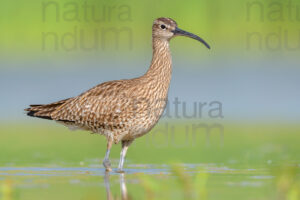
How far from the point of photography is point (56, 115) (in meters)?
13.1

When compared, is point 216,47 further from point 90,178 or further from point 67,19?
point 90,178

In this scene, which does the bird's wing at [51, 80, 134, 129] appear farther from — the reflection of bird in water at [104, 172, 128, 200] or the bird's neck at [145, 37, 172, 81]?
the reflection of bird in water at [104, 172, 128, 200]

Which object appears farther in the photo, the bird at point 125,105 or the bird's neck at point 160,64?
the bird's neck at point 160,64

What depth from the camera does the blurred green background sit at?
11555 millimetres

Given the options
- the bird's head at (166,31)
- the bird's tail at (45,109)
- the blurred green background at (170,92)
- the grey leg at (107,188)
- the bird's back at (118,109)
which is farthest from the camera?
the bird's tail at (45,109)

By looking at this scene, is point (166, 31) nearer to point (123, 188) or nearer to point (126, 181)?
point (126, 181)

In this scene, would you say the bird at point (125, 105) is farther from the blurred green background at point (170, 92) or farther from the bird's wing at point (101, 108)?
the blurred green background at point (170, 92)

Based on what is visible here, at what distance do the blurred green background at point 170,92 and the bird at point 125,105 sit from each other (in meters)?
0.52

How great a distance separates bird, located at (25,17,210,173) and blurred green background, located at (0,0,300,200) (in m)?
0.52

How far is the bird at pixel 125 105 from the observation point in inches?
482

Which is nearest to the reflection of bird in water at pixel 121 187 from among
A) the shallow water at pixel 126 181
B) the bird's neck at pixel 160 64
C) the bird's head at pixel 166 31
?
the shallow water at pixel 126 181

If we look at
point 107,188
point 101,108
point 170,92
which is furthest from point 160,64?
point 170,92

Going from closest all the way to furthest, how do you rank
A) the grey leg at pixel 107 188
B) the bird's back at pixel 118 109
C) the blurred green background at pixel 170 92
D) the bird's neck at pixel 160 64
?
the grey leg at pixel 107 188
the blurred green background at pixel 170 92
the bird's back at pixel 118 109
the bird's neck at pixel 160 64

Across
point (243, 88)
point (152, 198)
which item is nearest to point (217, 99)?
point (243, 88)
